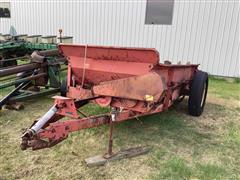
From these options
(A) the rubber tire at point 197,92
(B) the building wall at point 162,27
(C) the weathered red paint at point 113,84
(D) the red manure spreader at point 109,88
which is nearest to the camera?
(D) the red manure spreader at point 109,88

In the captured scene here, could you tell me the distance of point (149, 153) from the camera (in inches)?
135

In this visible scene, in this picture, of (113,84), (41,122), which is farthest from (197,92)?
(41,122)

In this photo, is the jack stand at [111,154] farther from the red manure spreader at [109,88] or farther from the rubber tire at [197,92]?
the rubber tire at [197,92]

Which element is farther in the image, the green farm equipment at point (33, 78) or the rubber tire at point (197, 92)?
the green farm equipment at point (33, 78)

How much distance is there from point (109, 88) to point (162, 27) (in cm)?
644

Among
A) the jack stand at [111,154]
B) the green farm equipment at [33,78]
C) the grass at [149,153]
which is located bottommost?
the grass at [149,153]

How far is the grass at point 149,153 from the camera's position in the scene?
9.70 feet

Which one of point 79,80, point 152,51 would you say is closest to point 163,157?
point 152,51

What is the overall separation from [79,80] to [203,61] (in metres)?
6.04

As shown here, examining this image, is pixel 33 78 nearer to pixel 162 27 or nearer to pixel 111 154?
pixel 111 154

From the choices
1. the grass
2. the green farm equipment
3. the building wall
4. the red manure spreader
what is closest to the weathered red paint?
the red manure spreader

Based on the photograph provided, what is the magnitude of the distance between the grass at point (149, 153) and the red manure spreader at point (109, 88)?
1.11 feet

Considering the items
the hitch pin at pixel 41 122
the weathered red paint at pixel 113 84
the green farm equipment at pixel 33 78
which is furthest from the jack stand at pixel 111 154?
the green farm equipment at pixel 33 78

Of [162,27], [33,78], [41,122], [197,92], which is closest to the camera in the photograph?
[41,122]
